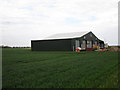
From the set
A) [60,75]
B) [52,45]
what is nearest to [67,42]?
[52,45]

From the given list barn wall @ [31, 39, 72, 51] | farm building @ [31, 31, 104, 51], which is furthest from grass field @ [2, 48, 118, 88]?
barn wall @ [31, 39, 72, 51]

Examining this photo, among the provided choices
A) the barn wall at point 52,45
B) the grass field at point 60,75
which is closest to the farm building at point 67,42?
the barn wall at point 52,45

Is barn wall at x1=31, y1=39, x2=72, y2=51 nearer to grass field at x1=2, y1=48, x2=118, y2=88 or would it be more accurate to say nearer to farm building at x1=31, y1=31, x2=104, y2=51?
farm building at x1=31, y1=31, x2=104, y2=51

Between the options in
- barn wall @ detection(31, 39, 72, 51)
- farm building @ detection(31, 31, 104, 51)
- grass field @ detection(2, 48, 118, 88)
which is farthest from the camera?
barn wall @ detection(31, 39, 72, 51)

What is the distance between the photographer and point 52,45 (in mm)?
24016

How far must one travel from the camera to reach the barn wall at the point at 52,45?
2219 centimetres

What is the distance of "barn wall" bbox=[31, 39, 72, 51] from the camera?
72.8 feet

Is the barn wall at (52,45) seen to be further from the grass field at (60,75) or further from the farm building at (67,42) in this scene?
the grass field at (60,75)

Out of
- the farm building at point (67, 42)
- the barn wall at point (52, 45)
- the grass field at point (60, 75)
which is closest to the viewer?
the grass field at point (60, 75)

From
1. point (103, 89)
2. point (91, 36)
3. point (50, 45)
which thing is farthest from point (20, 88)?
point (91, 36)

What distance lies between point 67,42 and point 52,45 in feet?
10.6

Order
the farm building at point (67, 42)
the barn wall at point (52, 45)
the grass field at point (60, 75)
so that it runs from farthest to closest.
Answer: the barn wall at point (52, 45) → the farm building at point (67, 42) → the grass field at point (60, 75)

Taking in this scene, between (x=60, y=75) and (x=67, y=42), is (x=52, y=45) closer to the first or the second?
(x=67, y=42)

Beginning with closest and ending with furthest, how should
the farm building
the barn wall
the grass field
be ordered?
the grass field
the farm building
the barn wall
